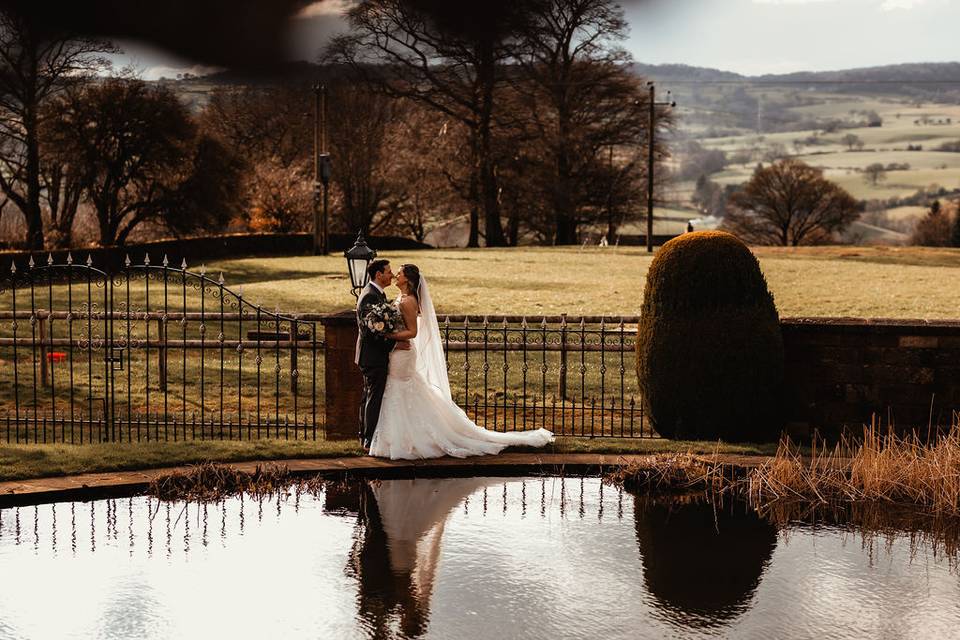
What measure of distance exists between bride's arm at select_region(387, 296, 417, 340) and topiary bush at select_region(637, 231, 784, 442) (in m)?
2.65

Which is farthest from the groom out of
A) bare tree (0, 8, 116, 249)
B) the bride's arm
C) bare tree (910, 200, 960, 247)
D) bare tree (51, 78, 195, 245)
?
bare tree (910, 200, 960, 247)

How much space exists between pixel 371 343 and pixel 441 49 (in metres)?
45.9

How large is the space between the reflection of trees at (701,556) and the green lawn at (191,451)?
6.13 feet

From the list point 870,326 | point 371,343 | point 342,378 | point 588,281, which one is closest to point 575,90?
point 588,281

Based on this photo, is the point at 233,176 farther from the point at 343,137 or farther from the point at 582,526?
the point at 582,526

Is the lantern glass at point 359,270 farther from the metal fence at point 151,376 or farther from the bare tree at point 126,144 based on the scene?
the bare tree at point 126,144

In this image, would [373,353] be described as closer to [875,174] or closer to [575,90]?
[575,90]

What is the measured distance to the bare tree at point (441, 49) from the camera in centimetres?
5494

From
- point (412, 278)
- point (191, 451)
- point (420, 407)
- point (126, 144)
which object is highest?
point (126, 144)

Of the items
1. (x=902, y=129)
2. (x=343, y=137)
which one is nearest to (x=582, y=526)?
(x=343, y=137)

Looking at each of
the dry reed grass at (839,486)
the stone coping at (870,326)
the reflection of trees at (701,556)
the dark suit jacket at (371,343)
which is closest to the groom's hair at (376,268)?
the dark suit jacket at (371,343)

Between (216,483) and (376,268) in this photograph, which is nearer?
(216,483)

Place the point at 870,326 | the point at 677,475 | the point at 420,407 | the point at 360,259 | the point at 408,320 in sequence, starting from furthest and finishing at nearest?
the point at 870,326 → the point at 360,259 → the point at 420,407 → the point at 408,320 → the point at 677,475

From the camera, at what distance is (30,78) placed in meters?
42.2
